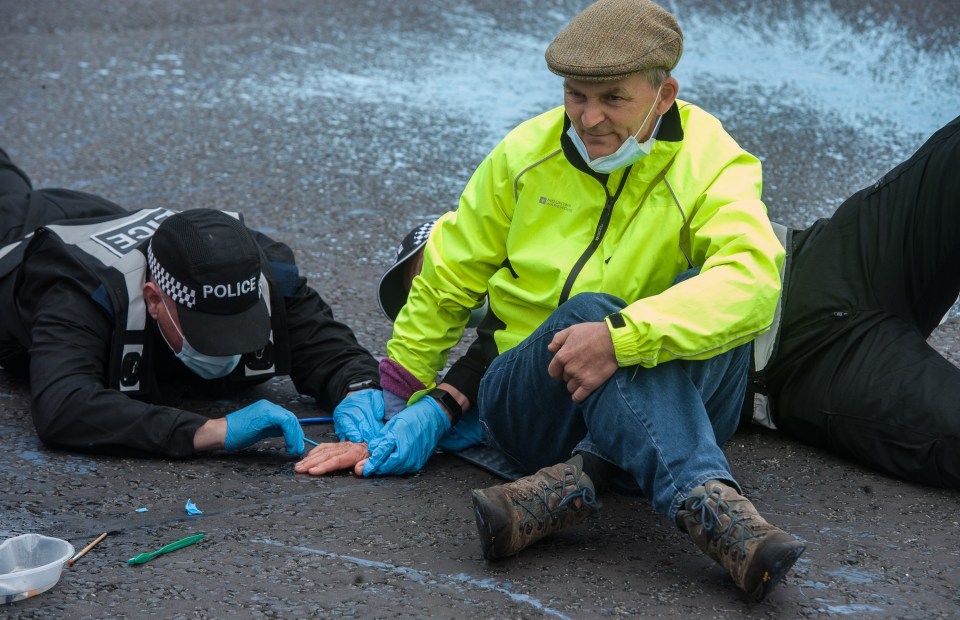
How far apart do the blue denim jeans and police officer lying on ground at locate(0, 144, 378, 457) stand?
67cm

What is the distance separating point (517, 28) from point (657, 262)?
550 centimetres

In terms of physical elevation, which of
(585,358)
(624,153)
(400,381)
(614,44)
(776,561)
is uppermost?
(614,44)

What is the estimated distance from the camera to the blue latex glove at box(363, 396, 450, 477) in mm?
3039

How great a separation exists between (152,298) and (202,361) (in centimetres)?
24

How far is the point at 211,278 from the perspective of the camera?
10.4ft

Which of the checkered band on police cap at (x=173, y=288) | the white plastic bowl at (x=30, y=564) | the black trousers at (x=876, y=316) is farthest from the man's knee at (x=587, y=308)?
the white plastic bowl at (x=30, y=564)

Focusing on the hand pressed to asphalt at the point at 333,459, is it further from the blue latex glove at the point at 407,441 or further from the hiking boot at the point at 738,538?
the hiking boot at the point at 738,538

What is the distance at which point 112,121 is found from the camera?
6180 millimetres

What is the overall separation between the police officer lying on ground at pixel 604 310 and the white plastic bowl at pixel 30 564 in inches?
30.0

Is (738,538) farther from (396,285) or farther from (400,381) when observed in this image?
(396,285)

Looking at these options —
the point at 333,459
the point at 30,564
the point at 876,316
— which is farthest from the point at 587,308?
the point at 30,564

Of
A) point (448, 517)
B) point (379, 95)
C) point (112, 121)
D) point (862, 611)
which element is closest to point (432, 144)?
point (379, 95)

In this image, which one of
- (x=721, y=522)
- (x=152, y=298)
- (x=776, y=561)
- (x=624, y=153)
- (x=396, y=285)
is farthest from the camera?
(x=396, y=285)

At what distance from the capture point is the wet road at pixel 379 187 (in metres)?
2.46
